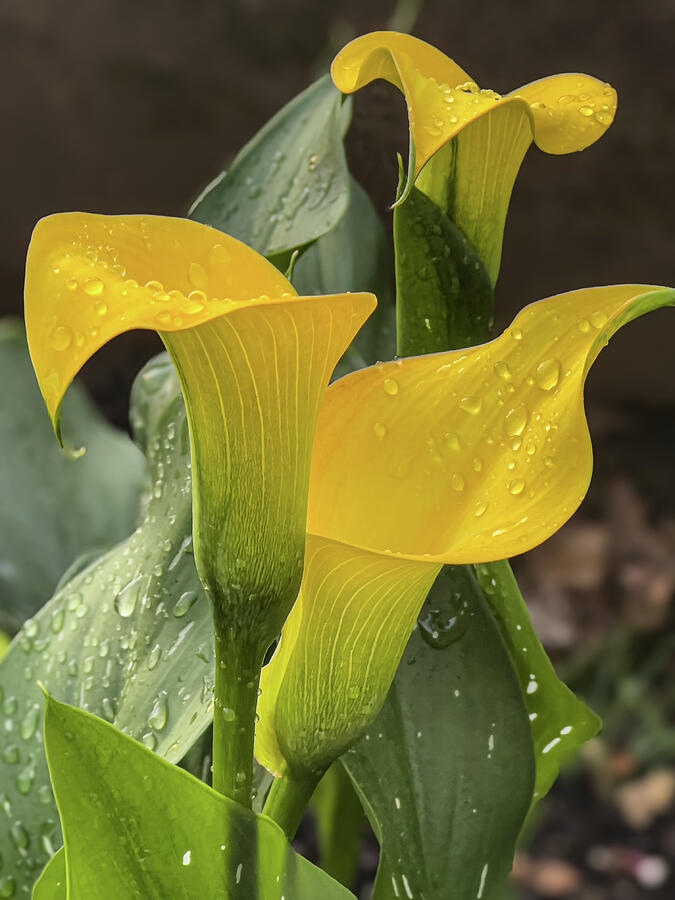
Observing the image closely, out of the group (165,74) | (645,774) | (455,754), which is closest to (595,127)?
(455,754)

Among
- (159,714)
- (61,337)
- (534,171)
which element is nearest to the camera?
(61,337)

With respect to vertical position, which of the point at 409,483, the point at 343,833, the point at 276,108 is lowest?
the point at 343,833

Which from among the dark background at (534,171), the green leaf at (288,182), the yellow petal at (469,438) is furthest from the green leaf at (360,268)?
the dark background at (534,171)

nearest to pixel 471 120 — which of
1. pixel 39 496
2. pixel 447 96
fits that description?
pixel 447 96

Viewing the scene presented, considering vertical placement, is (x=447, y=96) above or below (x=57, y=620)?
above

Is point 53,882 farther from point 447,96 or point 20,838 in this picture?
point 447,96

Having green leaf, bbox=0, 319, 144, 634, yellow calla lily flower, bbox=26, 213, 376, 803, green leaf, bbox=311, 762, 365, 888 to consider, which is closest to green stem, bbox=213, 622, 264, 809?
yellow calla lily flower, bbox=26, 213, 376, 803

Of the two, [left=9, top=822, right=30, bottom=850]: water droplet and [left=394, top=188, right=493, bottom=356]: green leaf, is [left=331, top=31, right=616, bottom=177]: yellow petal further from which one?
[left=9, top=822, right=30, bottom=850]: water droplet
